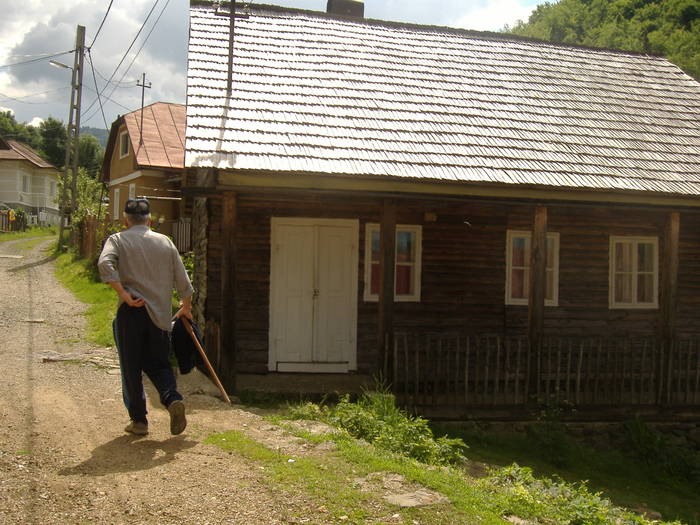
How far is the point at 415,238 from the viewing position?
11367mm

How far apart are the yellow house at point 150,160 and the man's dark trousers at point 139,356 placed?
49.7 feet

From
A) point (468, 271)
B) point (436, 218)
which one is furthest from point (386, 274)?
point (468, 271)

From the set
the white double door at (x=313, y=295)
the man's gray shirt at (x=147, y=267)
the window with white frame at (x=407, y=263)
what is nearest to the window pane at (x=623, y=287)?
the window with white frame at (x=407, y=263)

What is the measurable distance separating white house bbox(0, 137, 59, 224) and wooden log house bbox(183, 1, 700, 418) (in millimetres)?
36980

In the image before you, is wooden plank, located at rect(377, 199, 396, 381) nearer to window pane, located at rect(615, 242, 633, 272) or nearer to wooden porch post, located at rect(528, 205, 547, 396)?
wooden porch post, located at rect(528, 205, 547, 396)

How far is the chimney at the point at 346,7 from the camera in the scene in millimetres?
15844

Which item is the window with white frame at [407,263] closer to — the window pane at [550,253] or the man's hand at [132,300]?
the window pane at [550,253]

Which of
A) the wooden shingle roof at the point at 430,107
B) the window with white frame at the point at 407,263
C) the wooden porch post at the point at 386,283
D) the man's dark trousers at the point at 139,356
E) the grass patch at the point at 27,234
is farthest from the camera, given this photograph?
the grass patch at the point at 27,234

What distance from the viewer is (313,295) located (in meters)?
10.8

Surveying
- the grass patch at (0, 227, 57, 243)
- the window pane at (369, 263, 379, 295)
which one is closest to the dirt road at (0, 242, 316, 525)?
the window pane at (369, 263, 379, 295)

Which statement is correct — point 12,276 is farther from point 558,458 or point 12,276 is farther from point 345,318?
point 558,458

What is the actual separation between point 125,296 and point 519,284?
784 cm

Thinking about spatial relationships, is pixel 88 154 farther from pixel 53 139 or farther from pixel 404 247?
pixel 404 247

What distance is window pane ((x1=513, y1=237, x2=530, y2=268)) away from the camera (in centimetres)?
1184
